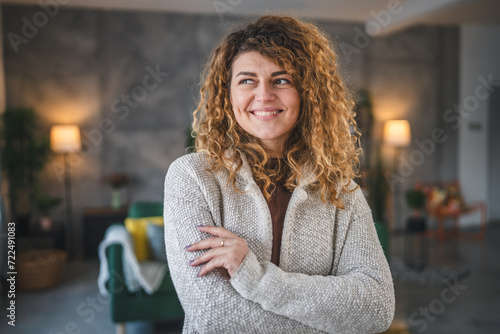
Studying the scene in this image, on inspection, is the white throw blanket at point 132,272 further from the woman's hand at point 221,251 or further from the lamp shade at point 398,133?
the lamp shade at point 398,133

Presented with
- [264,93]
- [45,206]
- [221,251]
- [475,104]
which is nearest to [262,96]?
[264,93]

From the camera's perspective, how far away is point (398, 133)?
247 inches

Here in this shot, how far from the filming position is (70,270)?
16.6 ft

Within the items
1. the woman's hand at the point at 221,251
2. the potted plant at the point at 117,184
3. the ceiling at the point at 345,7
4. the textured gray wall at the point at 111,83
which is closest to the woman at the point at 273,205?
the woman's hand at the point at 221,251

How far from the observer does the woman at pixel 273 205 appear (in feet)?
3.67

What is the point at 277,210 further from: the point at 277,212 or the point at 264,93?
the point at 264,93

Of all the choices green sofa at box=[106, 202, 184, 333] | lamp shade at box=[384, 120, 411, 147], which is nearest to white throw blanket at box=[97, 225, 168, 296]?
green sofa at box=[106, 202, 184, 333]

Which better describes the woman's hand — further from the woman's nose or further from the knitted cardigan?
the woman's nose

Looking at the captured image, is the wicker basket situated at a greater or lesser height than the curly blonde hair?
lesser

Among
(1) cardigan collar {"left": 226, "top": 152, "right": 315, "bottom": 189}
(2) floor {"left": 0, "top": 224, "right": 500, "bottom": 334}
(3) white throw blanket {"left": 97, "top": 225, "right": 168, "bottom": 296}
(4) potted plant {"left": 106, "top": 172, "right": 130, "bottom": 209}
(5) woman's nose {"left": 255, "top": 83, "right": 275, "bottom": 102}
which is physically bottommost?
(2) floor {"left": 0, "top": 224, "right": 500, "bottom": 334}

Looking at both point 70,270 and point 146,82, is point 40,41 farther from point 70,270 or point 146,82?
point 70,270

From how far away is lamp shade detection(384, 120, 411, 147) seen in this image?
20.6ft

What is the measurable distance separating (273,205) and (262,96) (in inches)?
13.0

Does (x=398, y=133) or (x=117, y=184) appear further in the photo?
(x=398, y=133)
